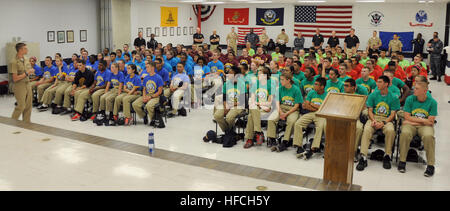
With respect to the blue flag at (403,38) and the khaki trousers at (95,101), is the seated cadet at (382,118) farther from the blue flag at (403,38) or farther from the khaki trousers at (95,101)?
the blue flag at (403,38)

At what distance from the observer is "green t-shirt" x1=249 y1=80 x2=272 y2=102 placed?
7.20 meters

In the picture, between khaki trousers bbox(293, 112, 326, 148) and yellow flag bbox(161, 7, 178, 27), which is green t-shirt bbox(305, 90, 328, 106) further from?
yellow flag bbox(161, 7, 178, 27)

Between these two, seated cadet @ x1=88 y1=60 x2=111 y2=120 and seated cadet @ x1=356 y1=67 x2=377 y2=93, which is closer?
seated cadet @ x1=356 y1=67 x2=377 y2=93

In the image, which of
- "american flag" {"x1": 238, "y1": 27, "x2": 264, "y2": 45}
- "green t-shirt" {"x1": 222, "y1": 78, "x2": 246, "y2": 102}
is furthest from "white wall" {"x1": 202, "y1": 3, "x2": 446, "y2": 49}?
"green t-shirt" {"x1": 222, "y1": 78, "x2": 246, "y2": 102}

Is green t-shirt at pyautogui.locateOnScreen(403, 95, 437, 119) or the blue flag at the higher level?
the blue flag

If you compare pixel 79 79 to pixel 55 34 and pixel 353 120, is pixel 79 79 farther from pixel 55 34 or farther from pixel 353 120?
pixel 353 120

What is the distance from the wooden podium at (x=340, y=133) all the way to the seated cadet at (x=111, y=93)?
5.38m

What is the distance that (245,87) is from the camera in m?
7.58

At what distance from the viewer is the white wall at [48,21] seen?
11.5 meters

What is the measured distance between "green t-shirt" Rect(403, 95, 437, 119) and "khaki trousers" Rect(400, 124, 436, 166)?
203 mm

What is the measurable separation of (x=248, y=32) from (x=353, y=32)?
5.77 metres

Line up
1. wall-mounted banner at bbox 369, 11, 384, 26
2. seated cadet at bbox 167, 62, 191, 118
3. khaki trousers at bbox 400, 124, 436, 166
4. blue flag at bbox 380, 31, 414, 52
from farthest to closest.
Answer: wall-mounted banner at bbox 369, 11, 384, 26 → blue flag at bbox 380, 31, 414, 52 → seated cadet at bbox 167, 62, 191, 118 → khaki trousers at bbox 400, 124, 436, 166

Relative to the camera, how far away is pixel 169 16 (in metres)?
19.1

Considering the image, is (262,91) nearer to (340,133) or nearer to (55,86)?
(340,133)
